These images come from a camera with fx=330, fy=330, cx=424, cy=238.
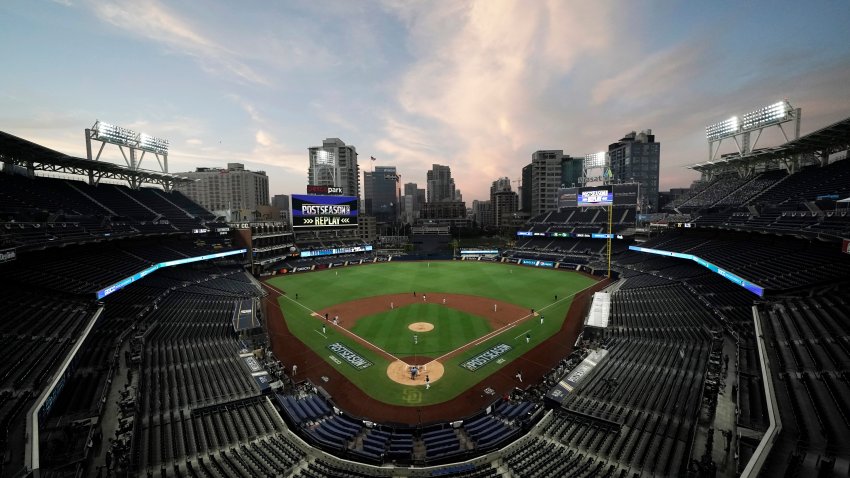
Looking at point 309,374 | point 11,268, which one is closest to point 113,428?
point 309,374

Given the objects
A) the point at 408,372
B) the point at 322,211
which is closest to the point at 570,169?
the point at 322,211

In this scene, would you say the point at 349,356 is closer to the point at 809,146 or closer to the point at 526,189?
the point at 809,146

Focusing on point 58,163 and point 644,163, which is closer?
point 58,163

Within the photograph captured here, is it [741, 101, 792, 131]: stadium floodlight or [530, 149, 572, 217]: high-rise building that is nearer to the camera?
[741, 101, 792, 131]: stadium floodlight

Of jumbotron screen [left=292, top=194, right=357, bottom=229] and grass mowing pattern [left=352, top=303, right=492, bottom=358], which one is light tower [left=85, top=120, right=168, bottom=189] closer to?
jumbotron screen [left=292, top=194, right=357, bottom=229]

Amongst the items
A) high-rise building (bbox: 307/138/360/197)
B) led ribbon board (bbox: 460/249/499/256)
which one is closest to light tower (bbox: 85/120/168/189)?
led ribbon board (bbox: 460/249/499/256)

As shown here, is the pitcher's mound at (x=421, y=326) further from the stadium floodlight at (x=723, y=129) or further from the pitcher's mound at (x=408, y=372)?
the stadium floodlight at (x=723, y=129)

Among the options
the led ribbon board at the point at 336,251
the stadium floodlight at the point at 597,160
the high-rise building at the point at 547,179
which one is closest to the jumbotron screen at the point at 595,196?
the stadium floodlight at the point at 597,160
